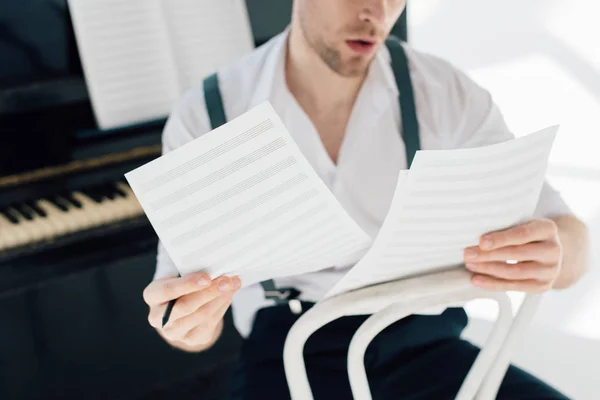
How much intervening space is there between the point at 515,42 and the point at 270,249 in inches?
73.2

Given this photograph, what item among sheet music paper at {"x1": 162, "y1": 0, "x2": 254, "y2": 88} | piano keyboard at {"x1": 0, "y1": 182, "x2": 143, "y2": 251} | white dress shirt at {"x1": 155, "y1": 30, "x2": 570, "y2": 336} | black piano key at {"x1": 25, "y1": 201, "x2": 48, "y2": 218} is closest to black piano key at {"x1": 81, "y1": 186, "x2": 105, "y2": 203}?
piano keyboard at {"x1": 0, "y1": 182, "x2": 143, "y2": 251}

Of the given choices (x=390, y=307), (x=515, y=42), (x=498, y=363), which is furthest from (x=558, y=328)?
(x=390, y=307)

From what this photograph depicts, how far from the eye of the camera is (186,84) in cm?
138

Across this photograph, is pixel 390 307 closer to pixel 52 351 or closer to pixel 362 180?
pixel 362 180

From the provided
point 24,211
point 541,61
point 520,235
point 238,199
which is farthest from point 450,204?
point 541,61

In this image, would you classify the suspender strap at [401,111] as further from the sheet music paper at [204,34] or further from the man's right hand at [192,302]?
the sheet music paper at [204,34]

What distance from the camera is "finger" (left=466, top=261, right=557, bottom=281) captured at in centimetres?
64

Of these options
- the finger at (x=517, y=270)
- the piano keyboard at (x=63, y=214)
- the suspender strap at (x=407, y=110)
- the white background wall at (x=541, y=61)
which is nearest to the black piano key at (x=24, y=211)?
the piano keyboard at (x=63, y=214)

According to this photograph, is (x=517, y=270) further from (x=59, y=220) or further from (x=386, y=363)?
(x=59, y=220)

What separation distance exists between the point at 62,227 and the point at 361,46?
69 centimetres

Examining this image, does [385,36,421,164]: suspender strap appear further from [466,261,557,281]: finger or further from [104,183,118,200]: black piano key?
[104,183,118,200]: black piano key

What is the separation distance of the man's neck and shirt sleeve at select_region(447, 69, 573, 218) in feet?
0.54

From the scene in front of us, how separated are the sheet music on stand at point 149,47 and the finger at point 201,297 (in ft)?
2.52

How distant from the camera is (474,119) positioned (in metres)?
0.96
